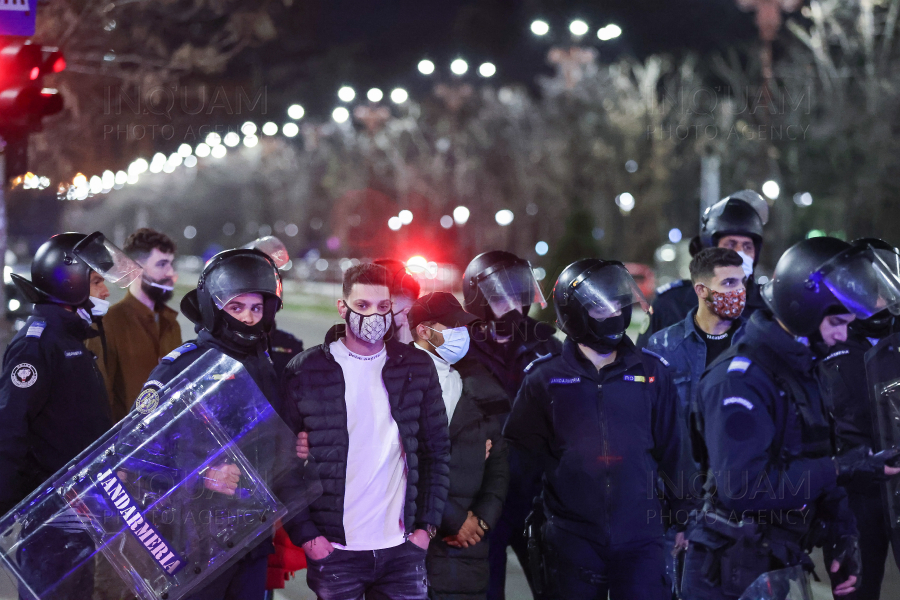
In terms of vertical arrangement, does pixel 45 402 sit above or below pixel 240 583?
above

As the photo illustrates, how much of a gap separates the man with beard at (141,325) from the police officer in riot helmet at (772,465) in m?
3.60

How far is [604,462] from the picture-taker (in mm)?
4238

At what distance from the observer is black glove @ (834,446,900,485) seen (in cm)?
385

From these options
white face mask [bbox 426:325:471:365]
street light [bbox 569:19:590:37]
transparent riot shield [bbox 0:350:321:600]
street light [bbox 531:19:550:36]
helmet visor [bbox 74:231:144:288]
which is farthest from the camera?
street light [bbox 569:19:590:37]

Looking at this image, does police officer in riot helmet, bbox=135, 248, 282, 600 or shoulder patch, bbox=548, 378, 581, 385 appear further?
shoulder patch, bbox=548, 378, 581, 385

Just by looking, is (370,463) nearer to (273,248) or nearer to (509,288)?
(509,288)

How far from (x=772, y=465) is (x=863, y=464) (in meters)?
0.44

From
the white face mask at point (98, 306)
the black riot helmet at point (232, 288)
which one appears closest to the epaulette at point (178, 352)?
the black riot helmet at point (232, 288)

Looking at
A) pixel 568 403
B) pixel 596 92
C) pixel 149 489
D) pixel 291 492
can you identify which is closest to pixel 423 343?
pixel 568 403

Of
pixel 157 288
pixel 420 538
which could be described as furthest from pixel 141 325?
pixel 420 538

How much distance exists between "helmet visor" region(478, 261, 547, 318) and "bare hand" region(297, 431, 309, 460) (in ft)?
5.53

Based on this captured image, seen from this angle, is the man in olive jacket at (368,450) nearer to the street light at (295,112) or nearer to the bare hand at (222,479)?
the bare hand at (222,479)

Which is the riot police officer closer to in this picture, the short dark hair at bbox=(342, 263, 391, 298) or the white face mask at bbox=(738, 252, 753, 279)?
the short dark hair at bbox=(342, 263, 391, 298)

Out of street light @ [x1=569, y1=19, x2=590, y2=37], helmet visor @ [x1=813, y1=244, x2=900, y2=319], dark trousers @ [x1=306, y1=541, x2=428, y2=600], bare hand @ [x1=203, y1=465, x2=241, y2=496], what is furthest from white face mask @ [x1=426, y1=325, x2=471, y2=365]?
street light @ [x1=569, y1=19, x2=590, y2=37]
